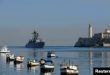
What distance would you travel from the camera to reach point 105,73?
1742 cm

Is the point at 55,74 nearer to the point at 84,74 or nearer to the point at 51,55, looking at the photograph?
the point at 84,74

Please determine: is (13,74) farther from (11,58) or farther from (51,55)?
(51,55)

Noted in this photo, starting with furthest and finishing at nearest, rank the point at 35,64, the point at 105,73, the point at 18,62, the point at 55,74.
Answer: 1. the point at 18,62
2. the point at 35,64
3. the point at 55,74
4. the point at 105,73

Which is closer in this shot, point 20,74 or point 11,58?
point 20,74

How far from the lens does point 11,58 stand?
135125 mm

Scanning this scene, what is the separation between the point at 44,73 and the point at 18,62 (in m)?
47.6

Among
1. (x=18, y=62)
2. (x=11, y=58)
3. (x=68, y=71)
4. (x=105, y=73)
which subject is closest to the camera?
(x=105, y=73)

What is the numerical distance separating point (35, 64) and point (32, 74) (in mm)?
25632

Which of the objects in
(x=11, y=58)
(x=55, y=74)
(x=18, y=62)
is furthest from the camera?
(x=11, y=58)

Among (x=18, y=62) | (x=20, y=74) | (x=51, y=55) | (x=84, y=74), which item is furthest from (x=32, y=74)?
(x=51, y=55)

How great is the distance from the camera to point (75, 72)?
226 ft

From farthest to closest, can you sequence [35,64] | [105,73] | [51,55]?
[51,55], [35,64], [105,73]

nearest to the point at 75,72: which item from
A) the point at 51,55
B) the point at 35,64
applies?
the point at 35,64

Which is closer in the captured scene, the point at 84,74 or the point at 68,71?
the point at 68,71
